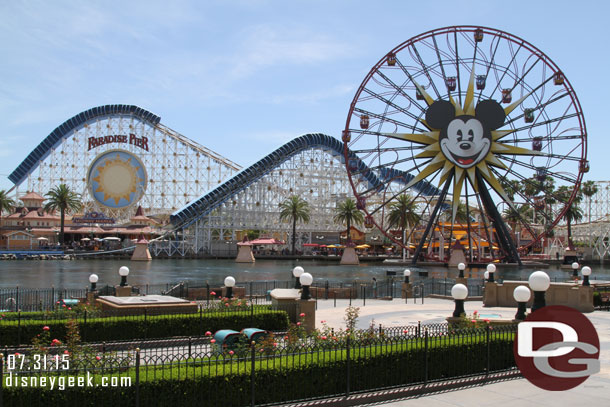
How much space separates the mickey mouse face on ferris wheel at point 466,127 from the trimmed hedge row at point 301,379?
172 ft

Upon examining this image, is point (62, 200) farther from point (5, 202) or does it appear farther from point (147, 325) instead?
point (147, 325)

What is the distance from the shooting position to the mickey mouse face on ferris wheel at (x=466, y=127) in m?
64.9

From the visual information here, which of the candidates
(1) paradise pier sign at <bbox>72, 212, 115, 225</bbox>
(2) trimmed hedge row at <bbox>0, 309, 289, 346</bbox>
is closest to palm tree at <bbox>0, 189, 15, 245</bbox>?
(1) paradise pier sign at <bbox>72, 212, 115, 225</bbox>

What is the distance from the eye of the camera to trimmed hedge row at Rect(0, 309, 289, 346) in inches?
712

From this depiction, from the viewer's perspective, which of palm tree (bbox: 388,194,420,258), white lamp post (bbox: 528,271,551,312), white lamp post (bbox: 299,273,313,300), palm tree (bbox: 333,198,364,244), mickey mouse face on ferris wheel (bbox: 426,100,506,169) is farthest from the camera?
palm tree (bbox: 333,198,364,244)

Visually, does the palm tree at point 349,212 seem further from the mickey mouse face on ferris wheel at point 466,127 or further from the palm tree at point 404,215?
the mickey mouse face on ferris wheel at point 466,127

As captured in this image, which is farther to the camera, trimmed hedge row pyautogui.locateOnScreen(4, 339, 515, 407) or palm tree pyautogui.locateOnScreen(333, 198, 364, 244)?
palm tree pyautogui.locateOnScreen(333, 198, 364, 244)

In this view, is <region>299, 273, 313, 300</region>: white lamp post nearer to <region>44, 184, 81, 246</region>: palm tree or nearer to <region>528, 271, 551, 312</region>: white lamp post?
<region>528, 271, 551, 312</region>: white lamp post

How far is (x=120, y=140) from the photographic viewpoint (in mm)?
108250

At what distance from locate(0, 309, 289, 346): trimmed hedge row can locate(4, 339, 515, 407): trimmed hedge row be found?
24.5 feet

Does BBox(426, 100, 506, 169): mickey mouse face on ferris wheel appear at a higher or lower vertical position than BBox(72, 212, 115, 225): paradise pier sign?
higher

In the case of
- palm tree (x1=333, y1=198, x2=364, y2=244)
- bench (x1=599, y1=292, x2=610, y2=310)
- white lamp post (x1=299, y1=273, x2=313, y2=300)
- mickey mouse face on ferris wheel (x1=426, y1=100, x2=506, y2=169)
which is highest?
mickey mouse face on ferris wheel (x1=426, y1=100, x2=506, y2=169)

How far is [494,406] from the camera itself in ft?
Result: 39.1

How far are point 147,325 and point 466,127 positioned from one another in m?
51.9
